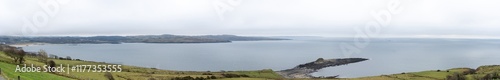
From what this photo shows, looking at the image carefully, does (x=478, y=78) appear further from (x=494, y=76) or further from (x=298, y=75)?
(x=298, y=75)

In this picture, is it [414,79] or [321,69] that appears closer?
[414,79]

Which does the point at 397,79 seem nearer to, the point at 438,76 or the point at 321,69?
the point at 438,76

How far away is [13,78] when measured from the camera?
34094 millimetres

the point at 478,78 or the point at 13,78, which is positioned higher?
the point at 13,78

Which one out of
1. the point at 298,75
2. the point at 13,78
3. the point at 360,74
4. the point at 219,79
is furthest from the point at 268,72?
the point at 13,78

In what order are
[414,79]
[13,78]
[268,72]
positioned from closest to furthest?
1. [13,78]
2. [414,79]
3. [268,72]

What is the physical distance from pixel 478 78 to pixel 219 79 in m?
56.5

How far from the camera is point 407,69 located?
179250 millimetres

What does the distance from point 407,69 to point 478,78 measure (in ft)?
301

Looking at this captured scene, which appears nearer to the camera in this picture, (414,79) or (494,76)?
(494,76)

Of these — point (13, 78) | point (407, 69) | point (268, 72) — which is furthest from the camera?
point (407, 69)

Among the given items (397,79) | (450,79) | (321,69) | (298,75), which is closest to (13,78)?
(450,79)

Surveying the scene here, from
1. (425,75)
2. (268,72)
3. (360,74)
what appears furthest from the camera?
(360,74)

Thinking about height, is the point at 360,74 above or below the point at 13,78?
below
